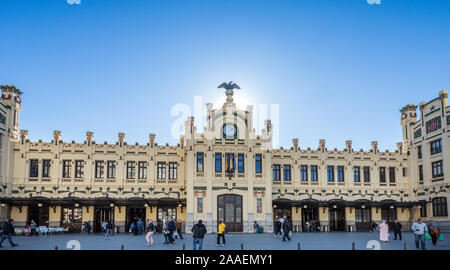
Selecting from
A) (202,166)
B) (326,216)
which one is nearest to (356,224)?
(326,216)

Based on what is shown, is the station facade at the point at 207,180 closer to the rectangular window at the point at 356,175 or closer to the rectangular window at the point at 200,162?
the rectangular window at the point at 200,162

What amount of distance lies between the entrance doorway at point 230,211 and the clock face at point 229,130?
19.2 feet

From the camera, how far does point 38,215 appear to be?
133 feet

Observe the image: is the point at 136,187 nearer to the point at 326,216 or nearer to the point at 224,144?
the point at 224,144

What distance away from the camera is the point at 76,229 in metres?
41.1

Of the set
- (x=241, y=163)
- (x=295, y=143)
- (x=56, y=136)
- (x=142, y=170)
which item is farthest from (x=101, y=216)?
(x=295, y=143)

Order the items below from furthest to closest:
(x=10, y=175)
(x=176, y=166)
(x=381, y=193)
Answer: (x=381, y=193) < (x=176, y=166) < (x=10, y=175)

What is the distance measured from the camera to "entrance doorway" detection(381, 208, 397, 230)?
153 ft

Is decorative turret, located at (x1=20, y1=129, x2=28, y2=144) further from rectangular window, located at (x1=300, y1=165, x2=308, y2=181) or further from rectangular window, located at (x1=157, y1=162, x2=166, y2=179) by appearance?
rectangular window, located at (x1=300, y1=165, x2=308, y2=181)

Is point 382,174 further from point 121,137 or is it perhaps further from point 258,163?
point 121,137

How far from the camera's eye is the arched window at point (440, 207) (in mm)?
41631

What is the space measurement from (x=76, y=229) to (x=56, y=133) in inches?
360

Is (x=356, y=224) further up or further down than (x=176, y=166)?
further down

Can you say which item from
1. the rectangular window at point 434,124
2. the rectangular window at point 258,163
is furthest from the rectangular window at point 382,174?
the rectangular window at point 258,163
